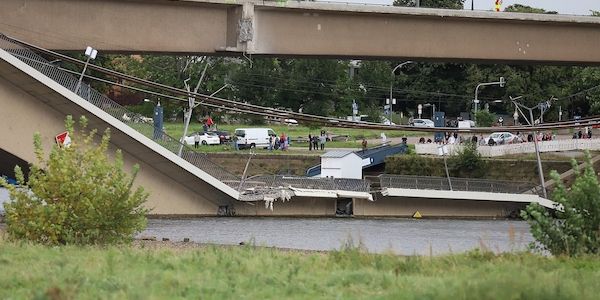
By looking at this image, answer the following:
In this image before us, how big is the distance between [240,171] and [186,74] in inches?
1130

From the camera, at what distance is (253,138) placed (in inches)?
3538

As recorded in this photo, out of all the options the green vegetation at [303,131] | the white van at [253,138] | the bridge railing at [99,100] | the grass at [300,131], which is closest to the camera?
the bridge railing at [99,100]

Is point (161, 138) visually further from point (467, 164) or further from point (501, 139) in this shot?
point (501, 139)

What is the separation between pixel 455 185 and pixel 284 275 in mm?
45850

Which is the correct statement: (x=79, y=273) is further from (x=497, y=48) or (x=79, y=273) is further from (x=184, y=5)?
(x=497, y=48)

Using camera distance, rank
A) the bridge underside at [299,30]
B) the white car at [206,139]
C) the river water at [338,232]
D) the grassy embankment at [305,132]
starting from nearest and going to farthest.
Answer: the river water at [338,232]
the bridge underside at [299,30]
the white car at [206,139]
the grassy embankment at [305,132]

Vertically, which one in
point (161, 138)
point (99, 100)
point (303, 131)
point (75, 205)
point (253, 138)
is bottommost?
point (75, 205)

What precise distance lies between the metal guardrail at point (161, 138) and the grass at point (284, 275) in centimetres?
2505

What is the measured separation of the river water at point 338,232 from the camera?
131 feet

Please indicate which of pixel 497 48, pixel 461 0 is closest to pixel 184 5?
pixel 497 48

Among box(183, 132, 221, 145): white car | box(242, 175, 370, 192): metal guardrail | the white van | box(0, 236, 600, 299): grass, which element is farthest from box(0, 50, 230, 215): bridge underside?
the white van

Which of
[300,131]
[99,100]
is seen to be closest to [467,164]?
[300,131]

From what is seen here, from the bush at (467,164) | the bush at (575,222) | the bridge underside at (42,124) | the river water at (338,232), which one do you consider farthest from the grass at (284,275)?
the bush at (467,164)

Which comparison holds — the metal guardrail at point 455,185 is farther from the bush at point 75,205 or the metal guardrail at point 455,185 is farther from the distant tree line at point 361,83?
the bush at point 75,205
